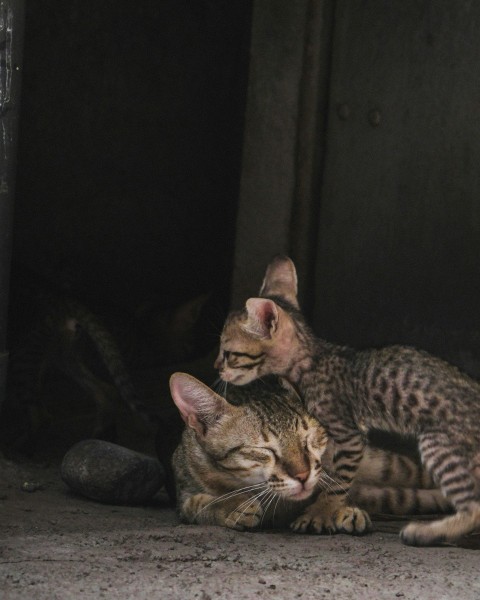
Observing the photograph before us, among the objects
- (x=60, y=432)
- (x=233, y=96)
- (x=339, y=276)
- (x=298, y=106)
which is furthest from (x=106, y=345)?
(x=233, y=96)

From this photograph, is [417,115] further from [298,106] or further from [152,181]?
[152,181]

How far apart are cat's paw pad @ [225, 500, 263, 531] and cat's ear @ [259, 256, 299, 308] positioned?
1.76 meters

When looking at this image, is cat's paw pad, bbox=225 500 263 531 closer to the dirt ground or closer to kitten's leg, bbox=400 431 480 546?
the dirt ground

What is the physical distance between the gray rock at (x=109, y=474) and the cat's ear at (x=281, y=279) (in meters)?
1.36

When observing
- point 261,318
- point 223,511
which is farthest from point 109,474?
point 261,318

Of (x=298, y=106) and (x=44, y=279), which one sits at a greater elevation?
(x=298, y=106)

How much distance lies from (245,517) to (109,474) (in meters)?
0.95

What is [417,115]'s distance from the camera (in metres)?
6.97

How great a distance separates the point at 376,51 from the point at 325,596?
4.42 metres

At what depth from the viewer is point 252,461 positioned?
496 cm

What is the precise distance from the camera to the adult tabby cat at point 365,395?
478 cm

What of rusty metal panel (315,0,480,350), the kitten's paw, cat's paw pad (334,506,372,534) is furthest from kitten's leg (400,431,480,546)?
rusty metal panel (315,0,480,350)

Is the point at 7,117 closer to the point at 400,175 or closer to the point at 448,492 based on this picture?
the point at 448,492

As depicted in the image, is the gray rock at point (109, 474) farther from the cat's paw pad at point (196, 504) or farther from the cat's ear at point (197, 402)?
the cat's ear at point (197, 402)
